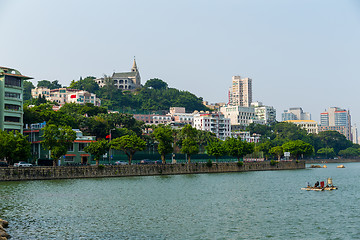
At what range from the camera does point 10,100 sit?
12131 centimetres

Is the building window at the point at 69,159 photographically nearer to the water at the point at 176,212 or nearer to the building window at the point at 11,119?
the building window at the point at 11,119

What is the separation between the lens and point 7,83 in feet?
397

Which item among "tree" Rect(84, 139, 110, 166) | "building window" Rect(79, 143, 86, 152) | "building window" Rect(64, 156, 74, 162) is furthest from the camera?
"building window" Rect(79, 143, 86, 152)

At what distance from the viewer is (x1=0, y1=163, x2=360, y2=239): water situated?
43312mm

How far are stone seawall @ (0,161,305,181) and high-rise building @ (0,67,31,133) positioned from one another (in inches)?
1097

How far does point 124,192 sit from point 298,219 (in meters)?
34.4

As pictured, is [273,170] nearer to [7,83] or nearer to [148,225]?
[7,83]

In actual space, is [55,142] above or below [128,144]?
above

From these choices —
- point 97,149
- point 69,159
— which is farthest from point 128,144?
point 69,159

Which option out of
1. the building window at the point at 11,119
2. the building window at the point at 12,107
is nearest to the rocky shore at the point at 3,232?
the building window at the point at 11,119

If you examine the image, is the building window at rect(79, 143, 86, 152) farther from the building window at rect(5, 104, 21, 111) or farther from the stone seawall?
the building window at rect(5, 104, 21, 111)

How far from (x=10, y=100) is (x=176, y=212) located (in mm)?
80242

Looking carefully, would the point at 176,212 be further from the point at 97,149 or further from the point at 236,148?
the point at 236,148

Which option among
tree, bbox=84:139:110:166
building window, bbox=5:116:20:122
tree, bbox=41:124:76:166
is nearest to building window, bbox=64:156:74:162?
tree, bbox=84:139:110:166
